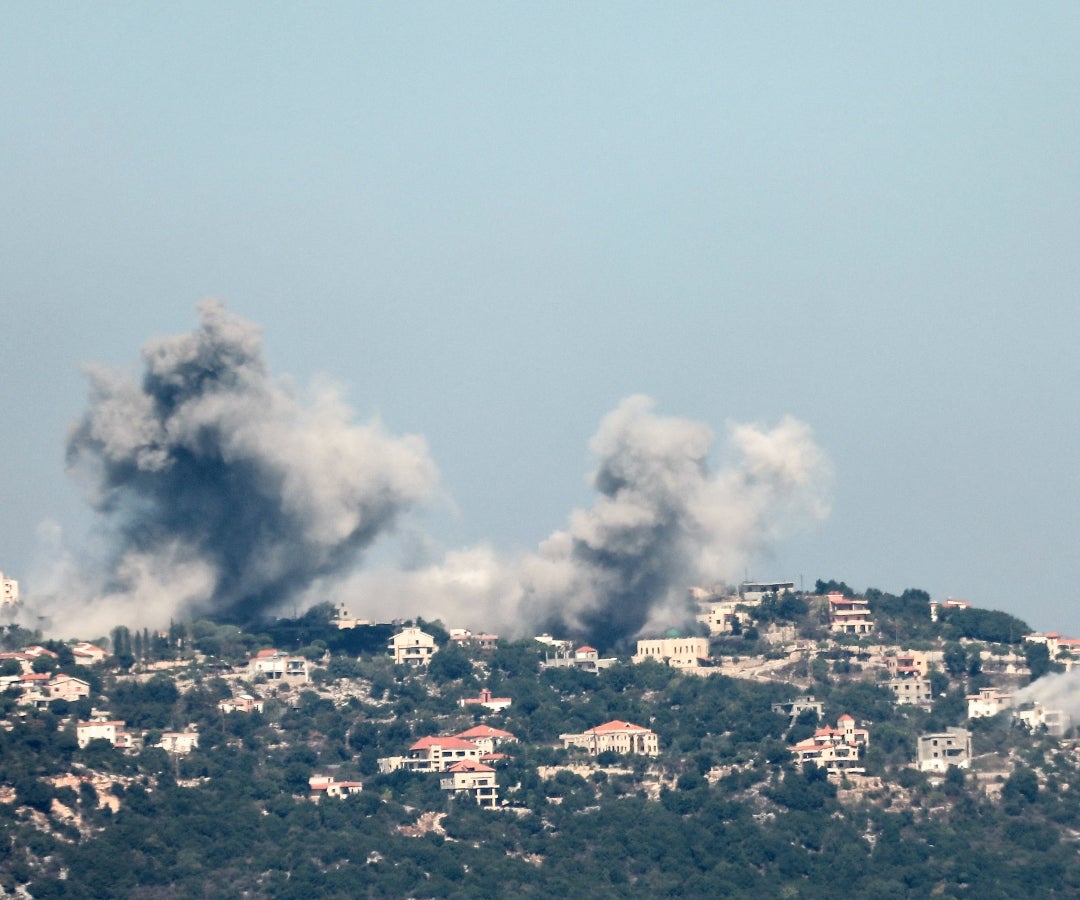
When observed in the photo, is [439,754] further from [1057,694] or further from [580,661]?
[1057,694]

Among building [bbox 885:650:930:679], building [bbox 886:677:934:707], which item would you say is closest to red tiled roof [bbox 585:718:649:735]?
building [bbox 886:677:934:707]

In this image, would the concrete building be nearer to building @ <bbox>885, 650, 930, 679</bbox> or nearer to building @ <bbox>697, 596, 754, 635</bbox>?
building @ <bbox>697, 596, 754, 635</bbox>

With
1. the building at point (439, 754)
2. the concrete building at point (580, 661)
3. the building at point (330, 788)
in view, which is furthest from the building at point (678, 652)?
the building at point (330, 788)

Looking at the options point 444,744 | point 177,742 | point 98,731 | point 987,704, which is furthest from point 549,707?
point 98,731

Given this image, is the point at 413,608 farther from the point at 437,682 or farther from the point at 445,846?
the point at 445,846

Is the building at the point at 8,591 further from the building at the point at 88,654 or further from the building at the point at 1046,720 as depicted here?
the building at the point at 1046,720

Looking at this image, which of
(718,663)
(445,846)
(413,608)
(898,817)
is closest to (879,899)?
(898,817)
